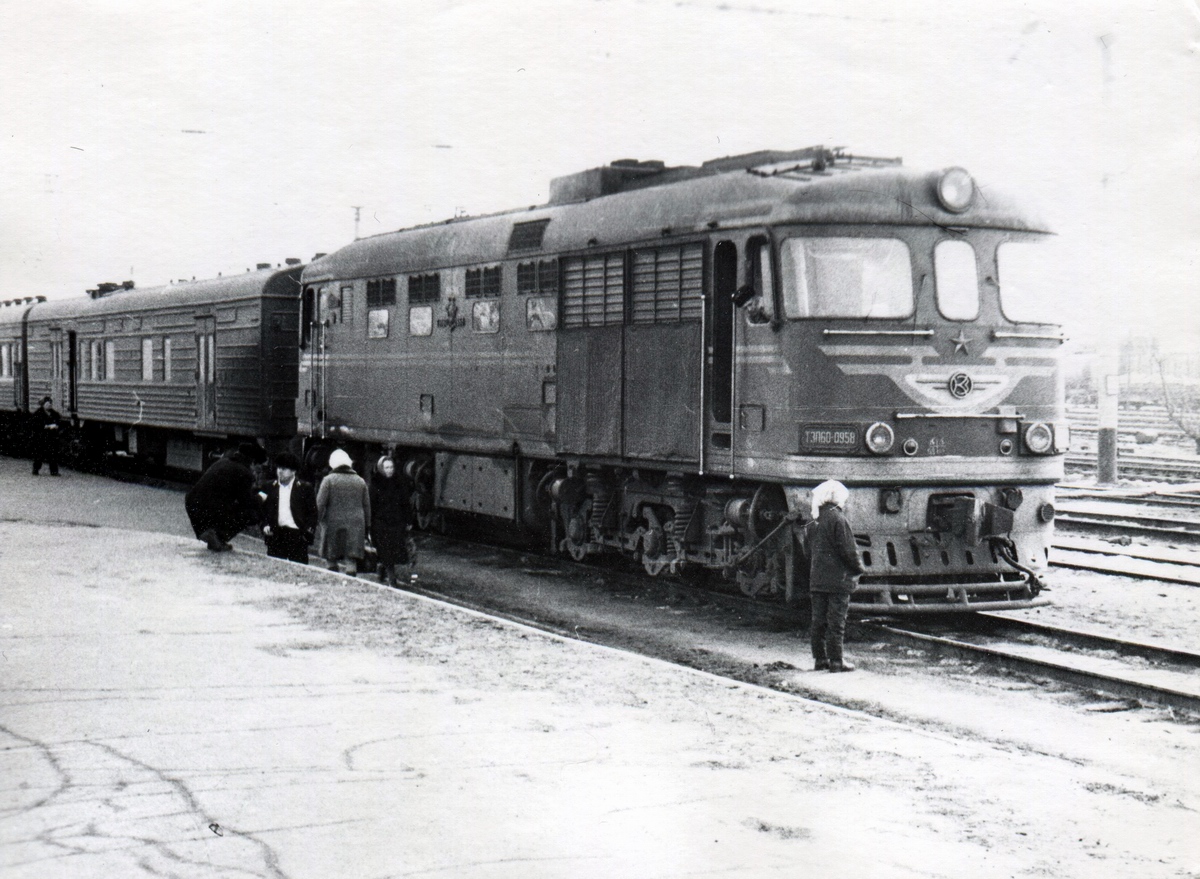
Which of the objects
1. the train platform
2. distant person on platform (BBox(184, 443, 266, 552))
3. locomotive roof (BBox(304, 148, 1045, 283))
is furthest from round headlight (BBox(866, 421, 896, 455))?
distant person on platform (BBox(184, 443, 266, 552))

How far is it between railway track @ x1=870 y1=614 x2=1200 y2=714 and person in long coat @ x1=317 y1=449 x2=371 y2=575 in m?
5.18

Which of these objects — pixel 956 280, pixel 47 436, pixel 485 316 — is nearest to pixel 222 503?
pixel 485 316

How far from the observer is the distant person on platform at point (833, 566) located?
10672 millimetres

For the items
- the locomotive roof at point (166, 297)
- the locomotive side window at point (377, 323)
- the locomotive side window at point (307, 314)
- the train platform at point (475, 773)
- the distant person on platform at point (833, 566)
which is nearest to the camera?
the train platform at point (475, 773)

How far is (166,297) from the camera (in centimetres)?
2762

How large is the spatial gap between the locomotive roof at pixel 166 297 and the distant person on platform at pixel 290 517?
9326 mm

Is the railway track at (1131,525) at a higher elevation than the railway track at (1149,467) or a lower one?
lower

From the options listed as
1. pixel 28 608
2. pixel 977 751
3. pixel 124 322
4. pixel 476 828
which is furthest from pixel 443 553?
pixel 124 322

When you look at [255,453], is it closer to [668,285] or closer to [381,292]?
[381,292]

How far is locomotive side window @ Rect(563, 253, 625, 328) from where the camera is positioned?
14.0 m

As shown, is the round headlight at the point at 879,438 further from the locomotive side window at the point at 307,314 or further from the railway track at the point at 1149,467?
the railway track at the point at 1149,467

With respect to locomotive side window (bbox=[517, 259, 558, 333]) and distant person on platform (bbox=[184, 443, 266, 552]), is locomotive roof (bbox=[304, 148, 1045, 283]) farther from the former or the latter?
distant person on platform (bbox=[184, 443, 266, 552])

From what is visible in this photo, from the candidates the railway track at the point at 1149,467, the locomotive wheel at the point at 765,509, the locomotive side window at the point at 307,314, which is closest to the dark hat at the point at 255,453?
the locomotive side window at the point at 307,314

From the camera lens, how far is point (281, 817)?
6230 mm
